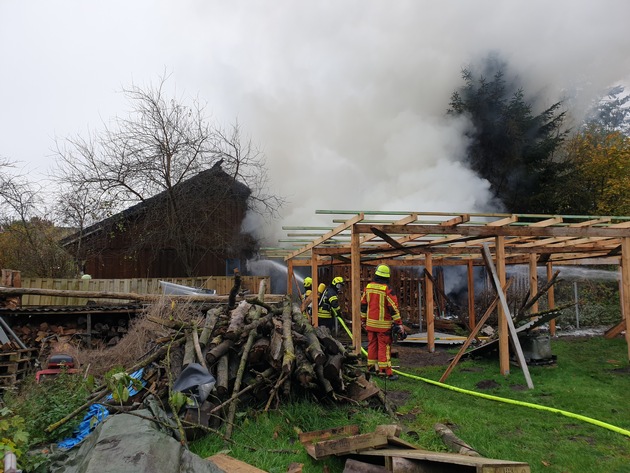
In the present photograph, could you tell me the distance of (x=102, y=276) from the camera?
19.5 meters

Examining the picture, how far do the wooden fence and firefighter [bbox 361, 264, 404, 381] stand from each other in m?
6.57

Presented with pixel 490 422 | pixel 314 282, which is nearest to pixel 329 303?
pixel 314 282

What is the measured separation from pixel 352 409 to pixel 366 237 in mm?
4917

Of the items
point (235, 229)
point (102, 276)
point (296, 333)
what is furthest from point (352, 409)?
point (102, 276)

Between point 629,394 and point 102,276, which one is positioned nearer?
point 629,394

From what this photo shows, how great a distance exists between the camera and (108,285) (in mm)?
14891

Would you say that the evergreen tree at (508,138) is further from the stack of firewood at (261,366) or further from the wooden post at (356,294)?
the stack of firewood at (261,366)

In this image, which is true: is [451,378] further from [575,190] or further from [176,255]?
[575,190]

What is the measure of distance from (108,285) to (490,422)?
12.8 m

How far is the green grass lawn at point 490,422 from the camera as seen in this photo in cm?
451

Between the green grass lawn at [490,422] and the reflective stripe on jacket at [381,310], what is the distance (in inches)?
39.0

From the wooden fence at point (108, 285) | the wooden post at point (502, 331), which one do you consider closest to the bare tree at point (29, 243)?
the wooden fence at point (108, 285)

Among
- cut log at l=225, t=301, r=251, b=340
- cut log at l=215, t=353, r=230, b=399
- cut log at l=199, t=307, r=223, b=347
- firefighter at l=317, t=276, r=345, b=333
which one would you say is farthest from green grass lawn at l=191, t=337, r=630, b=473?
firefighter at l=317, t=276, r=345, b=333

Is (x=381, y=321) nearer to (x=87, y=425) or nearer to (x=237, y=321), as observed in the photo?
(x=237, y=321)
